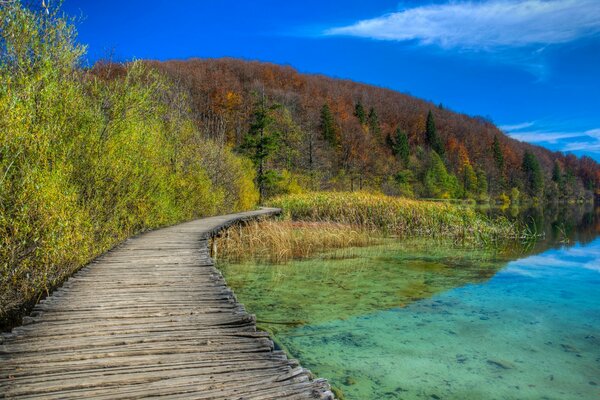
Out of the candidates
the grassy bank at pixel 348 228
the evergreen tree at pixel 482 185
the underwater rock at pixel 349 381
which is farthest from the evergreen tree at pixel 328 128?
the underwater rock at pixel 349 381

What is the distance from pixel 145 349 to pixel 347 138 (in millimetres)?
59164

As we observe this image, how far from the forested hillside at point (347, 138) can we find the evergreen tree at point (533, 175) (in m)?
0.19

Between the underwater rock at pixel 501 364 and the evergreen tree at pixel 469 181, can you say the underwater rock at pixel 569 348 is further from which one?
the evergreen tree at pixel 469 181

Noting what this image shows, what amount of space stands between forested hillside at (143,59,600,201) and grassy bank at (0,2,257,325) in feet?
36.8

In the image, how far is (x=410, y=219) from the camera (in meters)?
17.1

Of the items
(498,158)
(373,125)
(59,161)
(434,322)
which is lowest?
(434,322)

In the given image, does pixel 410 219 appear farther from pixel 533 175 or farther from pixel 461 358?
pixel 533 175

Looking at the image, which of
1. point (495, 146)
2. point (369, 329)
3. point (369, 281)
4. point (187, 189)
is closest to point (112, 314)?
point (369, 329)

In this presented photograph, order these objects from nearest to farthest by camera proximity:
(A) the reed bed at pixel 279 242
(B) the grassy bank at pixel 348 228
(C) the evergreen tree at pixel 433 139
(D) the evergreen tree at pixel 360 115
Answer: (A) the reed bed at pixel 279 242 < (B) the grassy bank at pixel 348 228 < (D) the evergreen tree at pixel 360 115 < (C) the evergreen tree at pixel 433 139

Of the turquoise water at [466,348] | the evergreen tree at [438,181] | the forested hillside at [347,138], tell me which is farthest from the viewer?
the evergreen tree at [438,181]

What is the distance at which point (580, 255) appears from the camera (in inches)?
575

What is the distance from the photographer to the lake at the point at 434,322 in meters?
4.80

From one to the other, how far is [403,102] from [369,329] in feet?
330

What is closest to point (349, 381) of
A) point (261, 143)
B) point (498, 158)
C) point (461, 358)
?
point (461, 358)
